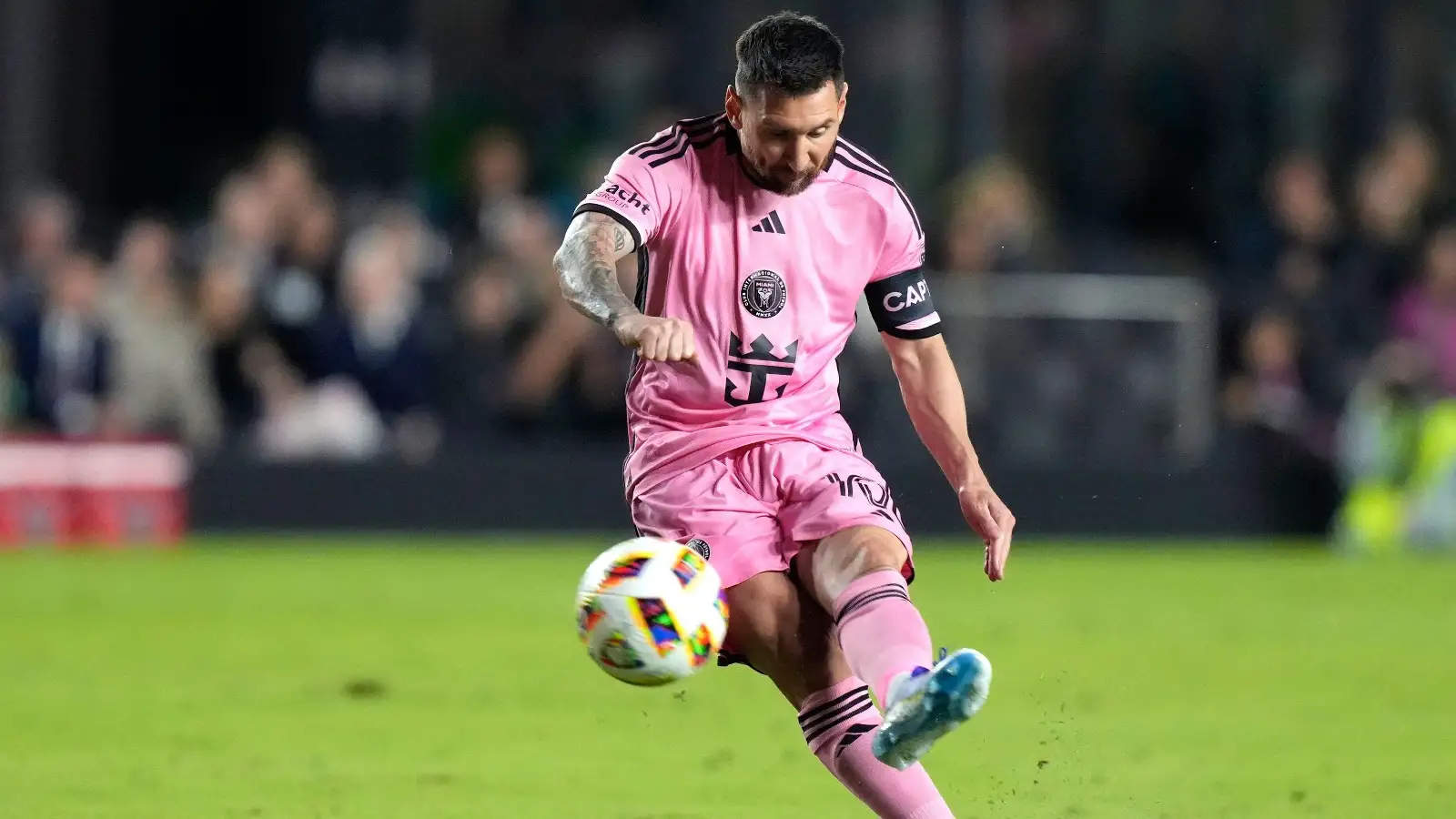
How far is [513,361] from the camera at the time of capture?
15391 millimetres

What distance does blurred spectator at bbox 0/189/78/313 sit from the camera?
15.2 m

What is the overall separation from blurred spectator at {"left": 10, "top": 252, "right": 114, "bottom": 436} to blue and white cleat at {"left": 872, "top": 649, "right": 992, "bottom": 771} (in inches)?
447

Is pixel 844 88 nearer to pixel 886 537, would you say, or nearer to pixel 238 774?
pixel 886 537

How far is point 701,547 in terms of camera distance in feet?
17.5

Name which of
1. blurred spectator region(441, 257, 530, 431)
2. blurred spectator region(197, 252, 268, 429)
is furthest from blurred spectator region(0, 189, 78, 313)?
blurred spectator region(441, 257, 530, 431)

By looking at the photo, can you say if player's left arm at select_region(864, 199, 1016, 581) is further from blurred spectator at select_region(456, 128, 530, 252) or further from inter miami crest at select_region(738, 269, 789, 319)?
blurred spectator at select_region(456, 128, 530, 252)

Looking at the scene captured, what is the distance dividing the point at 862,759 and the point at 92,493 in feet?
36.5

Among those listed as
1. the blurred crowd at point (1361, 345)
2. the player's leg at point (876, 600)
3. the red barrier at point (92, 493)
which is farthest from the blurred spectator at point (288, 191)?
the player's leg at point (876, 600)

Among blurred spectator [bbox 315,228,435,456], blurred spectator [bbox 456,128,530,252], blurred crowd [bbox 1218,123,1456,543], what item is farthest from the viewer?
blurred crowd [bbox 1218,123,1456,543]

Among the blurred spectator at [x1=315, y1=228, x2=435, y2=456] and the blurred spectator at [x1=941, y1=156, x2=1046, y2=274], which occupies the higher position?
the blurred spectator at [x1=941, y1=156, x2=1046, y2=274]

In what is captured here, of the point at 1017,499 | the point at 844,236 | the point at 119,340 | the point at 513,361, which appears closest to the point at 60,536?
the point at 119,340

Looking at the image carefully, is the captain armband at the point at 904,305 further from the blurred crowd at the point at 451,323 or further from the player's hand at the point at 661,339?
the blurred crowd at the point at 451,323

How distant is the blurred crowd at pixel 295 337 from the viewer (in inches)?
592

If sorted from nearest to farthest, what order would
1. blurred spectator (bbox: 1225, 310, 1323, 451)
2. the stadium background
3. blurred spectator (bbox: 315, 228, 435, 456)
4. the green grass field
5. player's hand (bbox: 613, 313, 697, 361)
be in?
1. player's hand (bbox: 613, 313, 697, 361)
2. the green grass field
3. the stadium background
4. blurred spectator (bbox: 315, 228, 435, 456)
5. blurred spectator (bbox: 1225, 310, 1323, 451)
